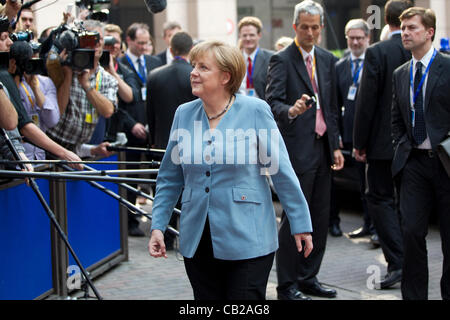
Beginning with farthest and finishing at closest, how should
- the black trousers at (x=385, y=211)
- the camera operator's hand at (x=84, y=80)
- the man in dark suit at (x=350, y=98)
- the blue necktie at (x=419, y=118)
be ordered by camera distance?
the man in dark suit at (x=350, y=98)
the black trousers at (x=385, y=211)
the camera operator's hand at (x=84, y=80)
the blue necktie at (x=419, y=118)

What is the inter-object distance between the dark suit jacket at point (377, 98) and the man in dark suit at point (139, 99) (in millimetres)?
3096

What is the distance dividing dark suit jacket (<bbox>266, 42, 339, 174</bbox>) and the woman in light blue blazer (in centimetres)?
232

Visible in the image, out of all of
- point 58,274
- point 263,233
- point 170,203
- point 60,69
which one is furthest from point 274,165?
point 60,69

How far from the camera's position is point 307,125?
636cm

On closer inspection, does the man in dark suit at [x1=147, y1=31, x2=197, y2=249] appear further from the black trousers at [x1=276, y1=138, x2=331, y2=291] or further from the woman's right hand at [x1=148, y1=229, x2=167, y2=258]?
the woman's right hand at [x1=148, y1=229, x2=167, y2=258]

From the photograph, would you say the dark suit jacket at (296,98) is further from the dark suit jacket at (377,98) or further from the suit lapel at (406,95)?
the suit lapel at (406,95)

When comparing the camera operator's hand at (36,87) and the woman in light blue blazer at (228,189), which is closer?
the woman in light blue blazer at (228,189)

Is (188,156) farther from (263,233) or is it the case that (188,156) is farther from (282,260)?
(282,260)

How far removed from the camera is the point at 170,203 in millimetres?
4055

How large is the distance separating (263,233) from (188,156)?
523 millimetres

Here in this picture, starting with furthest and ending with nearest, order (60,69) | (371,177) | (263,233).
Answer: (371,177) → (60,69) → (263,233)

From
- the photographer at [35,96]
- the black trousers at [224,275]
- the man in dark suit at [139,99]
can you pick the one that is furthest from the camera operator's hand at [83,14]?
the black trousers at [224,275]

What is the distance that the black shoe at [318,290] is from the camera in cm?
652

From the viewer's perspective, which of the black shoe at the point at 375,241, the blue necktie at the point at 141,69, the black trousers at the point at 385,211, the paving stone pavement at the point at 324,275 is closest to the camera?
the paving stone pavement at the point at 324,275
